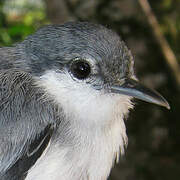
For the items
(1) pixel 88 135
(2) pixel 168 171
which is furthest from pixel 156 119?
(1) pixel 88 135

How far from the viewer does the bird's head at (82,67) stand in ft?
6.49

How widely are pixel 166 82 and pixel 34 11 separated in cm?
234

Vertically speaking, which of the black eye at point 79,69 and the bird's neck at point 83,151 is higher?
the black eye at point 79,69

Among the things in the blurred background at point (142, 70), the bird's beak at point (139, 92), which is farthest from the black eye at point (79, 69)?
the blurred background at point (142, 70)

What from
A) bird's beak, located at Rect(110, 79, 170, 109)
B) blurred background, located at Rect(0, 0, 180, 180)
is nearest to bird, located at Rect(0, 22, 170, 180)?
bird's beak, located at Rect(110, 79, 170, 109)

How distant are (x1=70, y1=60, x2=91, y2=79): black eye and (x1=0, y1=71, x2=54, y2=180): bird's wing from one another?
22cm

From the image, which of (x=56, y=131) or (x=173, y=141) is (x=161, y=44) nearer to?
(x=173, y=141)

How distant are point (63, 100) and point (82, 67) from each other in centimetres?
20

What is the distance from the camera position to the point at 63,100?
201cm

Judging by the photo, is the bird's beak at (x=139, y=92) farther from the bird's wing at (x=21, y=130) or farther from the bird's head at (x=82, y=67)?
the bird's wing at (x=21, y=130)

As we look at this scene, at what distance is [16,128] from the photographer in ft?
6.25

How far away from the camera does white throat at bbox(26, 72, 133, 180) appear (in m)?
1.96

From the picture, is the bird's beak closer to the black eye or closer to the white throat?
the white throat

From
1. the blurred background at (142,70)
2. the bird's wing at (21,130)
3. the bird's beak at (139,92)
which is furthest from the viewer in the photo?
the blurred background at (142,70)
